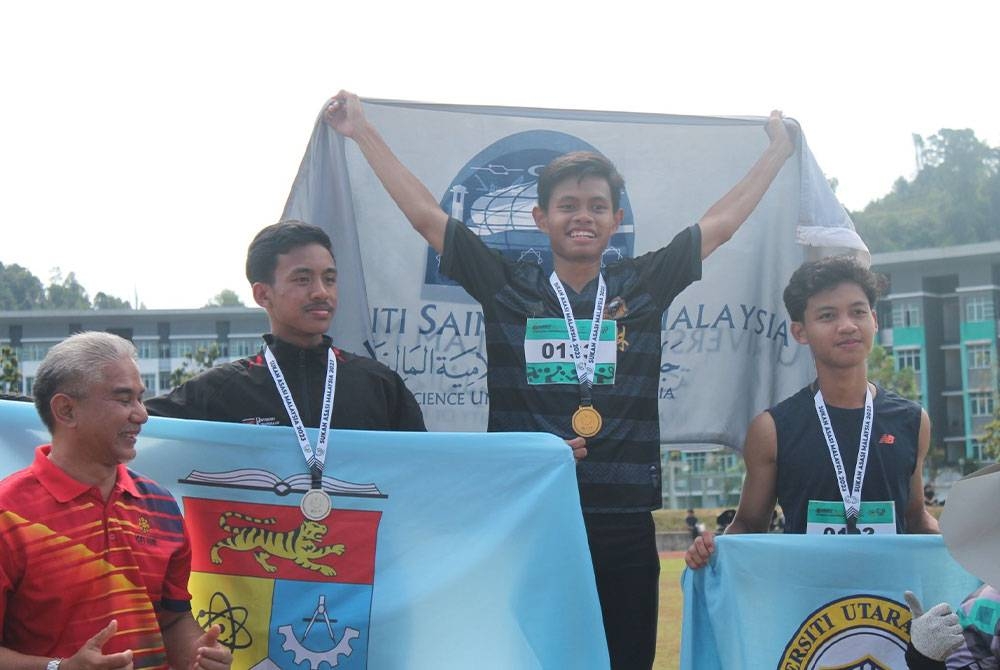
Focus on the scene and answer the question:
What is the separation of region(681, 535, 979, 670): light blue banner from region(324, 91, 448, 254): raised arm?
6.30 feet

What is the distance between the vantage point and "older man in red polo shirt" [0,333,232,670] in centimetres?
366

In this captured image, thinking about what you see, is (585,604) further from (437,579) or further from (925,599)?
(925,599)

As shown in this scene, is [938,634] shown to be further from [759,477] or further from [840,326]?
[840,326]

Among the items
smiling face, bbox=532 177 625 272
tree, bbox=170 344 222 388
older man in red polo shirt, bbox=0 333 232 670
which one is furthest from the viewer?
tree, bbox=170 344 222 388

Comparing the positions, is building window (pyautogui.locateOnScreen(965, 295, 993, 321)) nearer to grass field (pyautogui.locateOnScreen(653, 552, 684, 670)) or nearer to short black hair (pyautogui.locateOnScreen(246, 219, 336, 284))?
grass field (pyautogui.locateOnScreen(653, 552, 684, 670))

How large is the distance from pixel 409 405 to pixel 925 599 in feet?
6.80

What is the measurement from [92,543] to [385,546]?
1.16 m

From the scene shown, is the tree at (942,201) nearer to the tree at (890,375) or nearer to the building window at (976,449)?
the building window at (976,449)

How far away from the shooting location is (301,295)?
4875mm

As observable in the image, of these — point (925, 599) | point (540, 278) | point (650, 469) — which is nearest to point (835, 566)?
point (925, 599)

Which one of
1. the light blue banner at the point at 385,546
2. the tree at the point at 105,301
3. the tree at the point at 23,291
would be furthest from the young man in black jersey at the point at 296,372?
the tree at the point at 105,301

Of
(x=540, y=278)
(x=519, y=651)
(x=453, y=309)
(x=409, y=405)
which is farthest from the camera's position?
(x=453, y=309)

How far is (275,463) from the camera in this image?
183 inches

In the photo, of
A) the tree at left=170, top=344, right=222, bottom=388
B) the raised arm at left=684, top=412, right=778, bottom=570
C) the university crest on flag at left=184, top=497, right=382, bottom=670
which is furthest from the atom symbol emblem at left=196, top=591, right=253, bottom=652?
the tree at left=170, top=344, right=222, bottom=388
